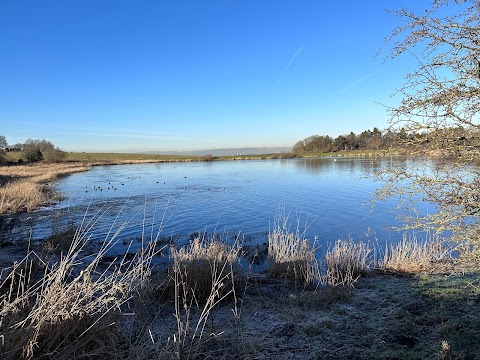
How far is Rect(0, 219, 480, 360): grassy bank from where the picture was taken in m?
3.22

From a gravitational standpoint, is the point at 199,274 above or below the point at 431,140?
below

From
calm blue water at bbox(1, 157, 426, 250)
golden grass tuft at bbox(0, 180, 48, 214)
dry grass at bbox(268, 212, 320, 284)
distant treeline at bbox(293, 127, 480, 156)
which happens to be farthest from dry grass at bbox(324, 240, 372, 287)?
golden grass tuft at bbox(0, 180, 48, 214)

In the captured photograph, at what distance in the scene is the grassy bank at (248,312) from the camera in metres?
3.22

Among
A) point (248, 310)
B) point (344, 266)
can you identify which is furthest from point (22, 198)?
point (344, 266)

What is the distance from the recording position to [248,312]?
609cm

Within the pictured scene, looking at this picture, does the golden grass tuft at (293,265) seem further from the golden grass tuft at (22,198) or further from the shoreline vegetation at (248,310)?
the golden grass tuft at (22,198)

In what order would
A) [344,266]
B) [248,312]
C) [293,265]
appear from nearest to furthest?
[248,312]
[344,266]
[293,265]

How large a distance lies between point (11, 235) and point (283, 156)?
9634cm

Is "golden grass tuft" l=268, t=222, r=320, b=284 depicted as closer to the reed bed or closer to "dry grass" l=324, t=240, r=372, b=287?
the reed bed

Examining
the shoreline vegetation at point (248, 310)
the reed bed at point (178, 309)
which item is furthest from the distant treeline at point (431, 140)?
the reed bed at point (178, 309)

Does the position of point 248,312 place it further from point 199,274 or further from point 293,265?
point 293,265

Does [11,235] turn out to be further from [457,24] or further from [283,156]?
[283,156]

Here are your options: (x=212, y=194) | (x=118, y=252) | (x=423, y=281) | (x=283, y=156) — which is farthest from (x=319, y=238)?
(x=283, y=156)

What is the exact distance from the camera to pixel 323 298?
21.8 ft
